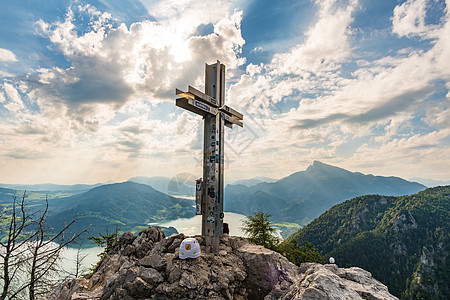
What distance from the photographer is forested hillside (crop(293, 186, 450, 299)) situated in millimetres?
95500

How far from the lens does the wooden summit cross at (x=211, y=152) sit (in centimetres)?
960

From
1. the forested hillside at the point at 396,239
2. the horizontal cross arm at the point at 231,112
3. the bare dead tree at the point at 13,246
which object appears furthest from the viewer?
the forested hillside at the point at 396,239

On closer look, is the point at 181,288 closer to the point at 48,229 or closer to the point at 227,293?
the point at 227,293

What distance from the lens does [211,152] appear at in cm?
1020

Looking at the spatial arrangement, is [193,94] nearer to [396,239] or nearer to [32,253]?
[32,253]

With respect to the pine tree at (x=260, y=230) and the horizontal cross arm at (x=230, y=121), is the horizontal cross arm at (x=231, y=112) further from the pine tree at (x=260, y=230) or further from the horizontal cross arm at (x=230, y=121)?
the pine tree at (x=260, y=230)

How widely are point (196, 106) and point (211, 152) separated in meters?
2.22

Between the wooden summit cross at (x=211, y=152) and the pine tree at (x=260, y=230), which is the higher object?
the wooden summit cross at (x=211, y=152)

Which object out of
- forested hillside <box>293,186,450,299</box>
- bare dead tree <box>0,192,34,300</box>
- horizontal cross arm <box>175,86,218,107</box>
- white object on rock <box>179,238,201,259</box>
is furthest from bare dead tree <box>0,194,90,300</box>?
forested hillside <box>293,186,450,299</box>

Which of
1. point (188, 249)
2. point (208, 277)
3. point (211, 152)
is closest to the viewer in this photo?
point (208, 277)

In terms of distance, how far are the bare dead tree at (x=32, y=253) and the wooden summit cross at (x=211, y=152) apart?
6907mm

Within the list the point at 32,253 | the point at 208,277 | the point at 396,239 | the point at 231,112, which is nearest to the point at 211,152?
the point at 231,112

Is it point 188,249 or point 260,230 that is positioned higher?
point 188,249

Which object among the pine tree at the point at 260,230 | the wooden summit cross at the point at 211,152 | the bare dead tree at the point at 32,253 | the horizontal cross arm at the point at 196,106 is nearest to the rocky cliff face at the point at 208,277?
the wooden summit cross at the point at 211,152
